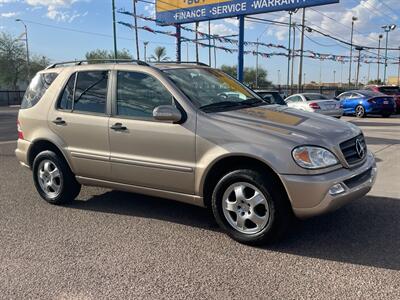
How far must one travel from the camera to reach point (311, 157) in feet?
12.5

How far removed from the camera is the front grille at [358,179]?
3963 mm

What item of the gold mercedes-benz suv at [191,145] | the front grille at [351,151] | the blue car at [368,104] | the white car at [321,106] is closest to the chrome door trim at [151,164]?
the gold mercedes-benz suv at [191,145]

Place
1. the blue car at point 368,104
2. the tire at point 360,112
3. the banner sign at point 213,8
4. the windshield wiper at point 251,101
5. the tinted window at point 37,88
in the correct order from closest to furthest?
1. the windshield wiper at point 251,101
2. the tinted window at point 37,88
3. the banner sign at point 213,8
4. the blue car at point 368,104
5. the tire at point 360,112

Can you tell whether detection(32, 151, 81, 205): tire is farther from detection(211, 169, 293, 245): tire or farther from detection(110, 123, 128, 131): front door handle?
detection(211, 169, 293, 245): tire

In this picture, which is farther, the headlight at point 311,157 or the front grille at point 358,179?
the front grille at point 358,179

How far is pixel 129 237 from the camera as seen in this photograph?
175 inches

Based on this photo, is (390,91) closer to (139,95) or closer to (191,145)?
(139,95)

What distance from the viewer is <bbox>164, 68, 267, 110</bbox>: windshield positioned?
4617mm

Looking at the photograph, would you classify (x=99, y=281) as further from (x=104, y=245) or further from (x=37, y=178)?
(x=37, y=178)

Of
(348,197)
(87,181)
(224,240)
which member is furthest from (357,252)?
(87,181)

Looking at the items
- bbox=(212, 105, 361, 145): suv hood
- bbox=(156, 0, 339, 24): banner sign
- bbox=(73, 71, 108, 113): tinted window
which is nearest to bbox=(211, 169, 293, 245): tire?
bbox=(212, 105, 361, 145): suv hood

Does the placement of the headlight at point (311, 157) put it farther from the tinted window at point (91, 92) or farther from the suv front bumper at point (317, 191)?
the tinted window at point (91, 92)

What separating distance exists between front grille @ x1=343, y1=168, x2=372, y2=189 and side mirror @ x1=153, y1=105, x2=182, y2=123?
1761 mm

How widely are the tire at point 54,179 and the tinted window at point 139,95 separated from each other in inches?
48.2
